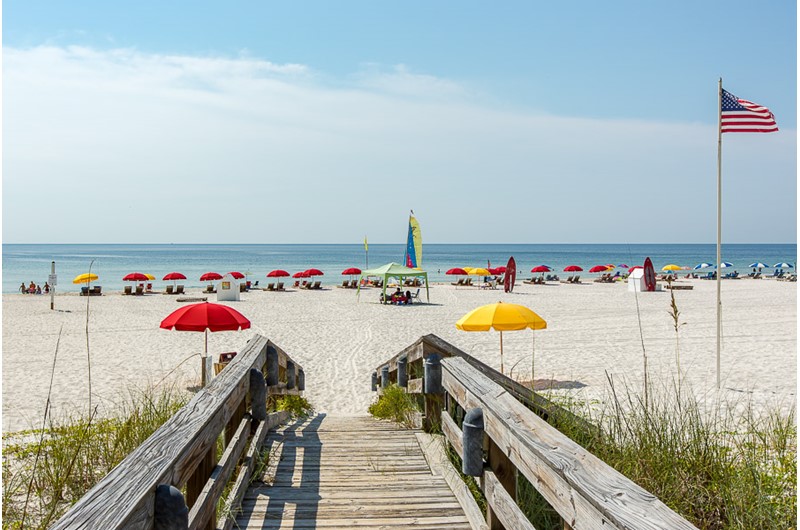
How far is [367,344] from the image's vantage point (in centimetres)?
1619

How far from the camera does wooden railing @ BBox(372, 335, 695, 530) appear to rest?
1.70m

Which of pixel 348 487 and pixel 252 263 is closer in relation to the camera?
pixel 348 487

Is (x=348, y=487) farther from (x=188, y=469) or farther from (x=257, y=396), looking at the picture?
(x=188, y=469)

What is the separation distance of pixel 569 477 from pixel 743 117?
9.48 m

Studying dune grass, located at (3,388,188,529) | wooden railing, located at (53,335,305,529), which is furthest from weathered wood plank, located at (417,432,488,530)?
dune grass, located at (3,388,188,529)

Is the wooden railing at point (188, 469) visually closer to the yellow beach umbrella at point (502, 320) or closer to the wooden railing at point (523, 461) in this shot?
the wooden railing at point (523, 461)

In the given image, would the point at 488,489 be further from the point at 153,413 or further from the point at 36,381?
the point at 36,381

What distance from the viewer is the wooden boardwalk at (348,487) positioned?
11.0ft

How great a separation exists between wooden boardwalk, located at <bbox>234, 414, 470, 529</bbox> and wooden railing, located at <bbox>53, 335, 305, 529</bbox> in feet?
0.64

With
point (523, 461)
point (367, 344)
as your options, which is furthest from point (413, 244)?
point (523, 461)

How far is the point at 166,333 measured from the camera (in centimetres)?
1792

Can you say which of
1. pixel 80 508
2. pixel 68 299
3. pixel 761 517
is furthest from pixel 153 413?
pixel 68 299

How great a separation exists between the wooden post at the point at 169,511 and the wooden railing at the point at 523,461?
3.99 ft

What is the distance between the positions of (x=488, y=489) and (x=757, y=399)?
311 inches
